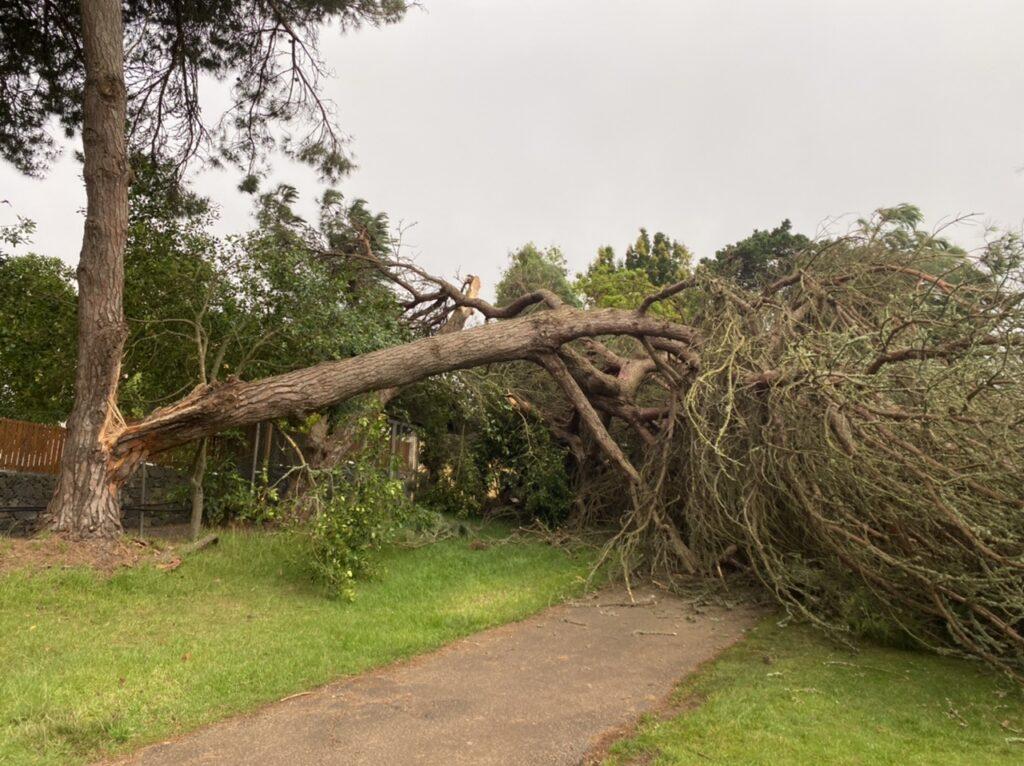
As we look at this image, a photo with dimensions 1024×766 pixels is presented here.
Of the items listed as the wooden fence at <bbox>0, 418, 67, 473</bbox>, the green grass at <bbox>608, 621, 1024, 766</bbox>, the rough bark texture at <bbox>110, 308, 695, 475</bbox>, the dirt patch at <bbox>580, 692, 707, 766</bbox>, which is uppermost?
the rough bark texture at <bbox>110, 308, 695, 475</bbox>

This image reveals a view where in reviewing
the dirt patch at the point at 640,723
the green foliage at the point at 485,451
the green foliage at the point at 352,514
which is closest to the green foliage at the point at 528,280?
the green foliage at the point at 485,451

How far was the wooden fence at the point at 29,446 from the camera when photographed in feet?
33.7

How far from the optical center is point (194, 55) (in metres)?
11.5

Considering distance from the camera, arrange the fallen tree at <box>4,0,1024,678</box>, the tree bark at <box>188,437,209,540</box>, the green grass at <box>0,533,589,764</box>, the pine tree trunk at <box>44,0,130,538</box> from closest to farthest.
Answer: the green grass at <box>0,533,589,764</box> < the fallen tree at <box>4,0,1024,678</box> < the pine tree trunk at <box>44,0,130,538</box> < the tree bark at <box>188,437,209,540</box>

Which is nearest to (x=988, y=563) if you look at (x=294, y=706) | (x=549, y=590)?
(x=549, y=590)

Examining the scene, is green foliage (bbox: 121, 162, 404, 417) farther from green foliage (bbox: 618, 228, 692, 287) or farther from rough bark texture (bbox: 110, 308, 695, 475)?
green foliage (bbox: 618, 228, 692, 287)

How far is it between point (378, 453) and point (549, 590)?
2589 mm

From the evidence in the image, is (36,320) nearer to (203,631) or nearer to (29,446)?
(29,446)

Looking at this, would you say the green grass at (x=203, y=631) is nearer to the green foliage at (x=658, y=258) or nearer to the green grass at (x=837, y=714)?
the green grass at (x=837, y=714)

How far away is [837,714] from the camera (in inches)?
182

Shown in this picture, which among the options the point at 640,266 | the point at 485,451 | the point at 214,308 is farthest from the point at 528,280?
the point at 640,266

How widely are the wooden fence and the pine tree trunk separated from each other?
2642mm

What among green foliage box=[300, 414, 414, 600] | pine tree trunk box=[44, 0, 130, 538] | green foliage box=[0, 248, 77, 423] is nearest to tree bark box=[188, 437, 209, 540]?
pine tree trunk box=[44, 0, 130, 538]

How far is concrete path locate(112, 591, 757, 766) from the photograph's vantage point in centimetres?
389
